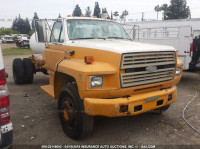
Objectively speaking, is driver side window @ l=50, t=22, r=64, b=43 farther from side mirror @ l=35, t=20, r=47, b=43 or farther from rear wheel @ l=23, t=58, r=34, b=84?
rear wheel @ l=23, t=58, r=34, b=84

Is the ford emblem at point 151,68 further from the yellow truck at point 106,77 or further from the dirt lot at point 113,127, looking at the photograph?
the dirt lot at point 113,127

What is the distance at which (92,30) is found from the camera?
4.58m

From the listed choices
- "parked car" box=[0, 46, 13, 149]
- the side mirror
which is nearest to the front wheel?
"parked car" box=[0, 46, 13, 149]

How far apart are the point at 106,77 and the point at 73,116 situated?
995mm

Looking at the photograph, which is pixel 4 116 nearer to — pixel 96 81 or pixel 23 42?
pixel 96 81

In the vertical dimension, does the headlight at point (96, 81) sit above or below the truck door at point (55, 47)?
below

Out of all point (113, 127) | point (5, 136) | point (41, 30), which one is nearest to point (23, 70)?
point (41, 30)

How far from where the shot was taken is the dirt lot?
363cm

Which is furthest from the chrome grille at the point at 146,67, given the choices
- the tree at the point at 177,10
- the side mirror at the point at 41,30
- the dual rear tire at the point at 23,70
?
the tree at the point at 177,10

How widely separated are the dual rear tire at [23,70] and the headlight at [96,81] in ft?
16.4

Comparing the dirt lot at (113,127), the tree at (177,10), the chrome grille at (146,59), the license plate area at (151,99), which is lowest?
the dirt lot at (113,127)

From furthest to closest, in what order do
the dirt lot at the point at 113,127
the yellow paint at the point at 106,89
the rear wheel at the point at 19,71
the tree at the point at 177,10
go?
the tree at the point at 177,10
the rear wheel at the point at 19,71
the dirt lot at the point at 113,127
the yellow paint at the point at 106,89

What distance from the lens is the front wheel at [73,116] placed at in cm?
337

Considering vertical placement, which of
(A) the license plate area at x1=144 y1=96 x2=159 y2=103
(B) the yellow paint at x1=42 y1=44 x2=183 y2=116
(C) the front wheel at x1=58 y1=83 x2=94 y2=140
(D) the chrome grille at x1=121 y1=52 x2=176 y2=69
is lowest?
(C) the front wheel at x1=58 y1=83 x2=94 y2=140
